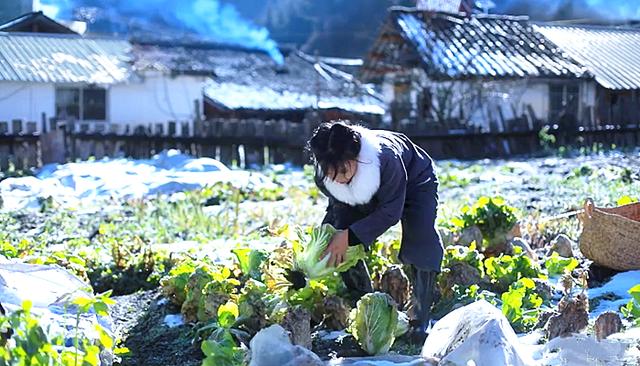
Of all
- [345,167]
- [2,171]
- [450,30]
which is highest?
[450,30]

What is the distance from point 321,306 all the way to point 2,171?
10.9 m

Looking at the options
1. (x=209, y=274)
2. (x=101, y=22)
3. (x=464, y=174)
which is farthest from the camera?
(x=101, y=22)

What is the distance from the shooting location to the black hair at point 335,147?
13.9 feet

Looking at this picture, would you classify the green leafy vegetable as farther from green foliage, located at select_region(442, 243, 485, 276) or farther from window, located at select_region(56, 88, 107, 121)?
window, located at select_region(56, 88, 107, 121)

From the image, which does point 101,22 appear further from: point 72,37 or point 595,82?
point 595,82

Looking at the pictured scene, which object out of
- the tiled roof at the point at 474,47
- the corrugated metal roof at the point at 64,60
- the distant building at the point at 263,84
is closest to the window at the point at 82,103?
the corrugated metal roof at the point at 64,60

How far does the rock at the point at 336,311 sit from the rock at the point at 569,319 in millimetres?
1031

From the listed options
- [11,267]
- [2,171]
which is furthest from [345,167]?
[2,171]

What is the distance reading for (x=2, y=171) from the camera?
14.7 metres

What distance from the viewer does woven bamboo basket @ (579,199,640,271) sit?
5.68m

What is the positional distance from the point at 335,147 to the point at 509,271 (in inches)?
62.1

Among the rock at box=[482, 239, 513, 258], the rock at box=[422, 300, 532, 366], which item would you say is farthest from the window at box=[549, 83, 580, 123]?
the rock at box=[422, 300, 532, 366]

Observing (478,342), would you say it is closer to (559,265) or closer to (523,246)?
(559,265)

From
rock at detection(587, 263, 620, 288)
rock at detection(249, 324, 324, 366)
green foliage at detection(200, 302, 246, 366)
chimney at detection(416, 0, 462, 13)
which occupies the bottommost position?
rock at detection(587, 263, 620, 288)
